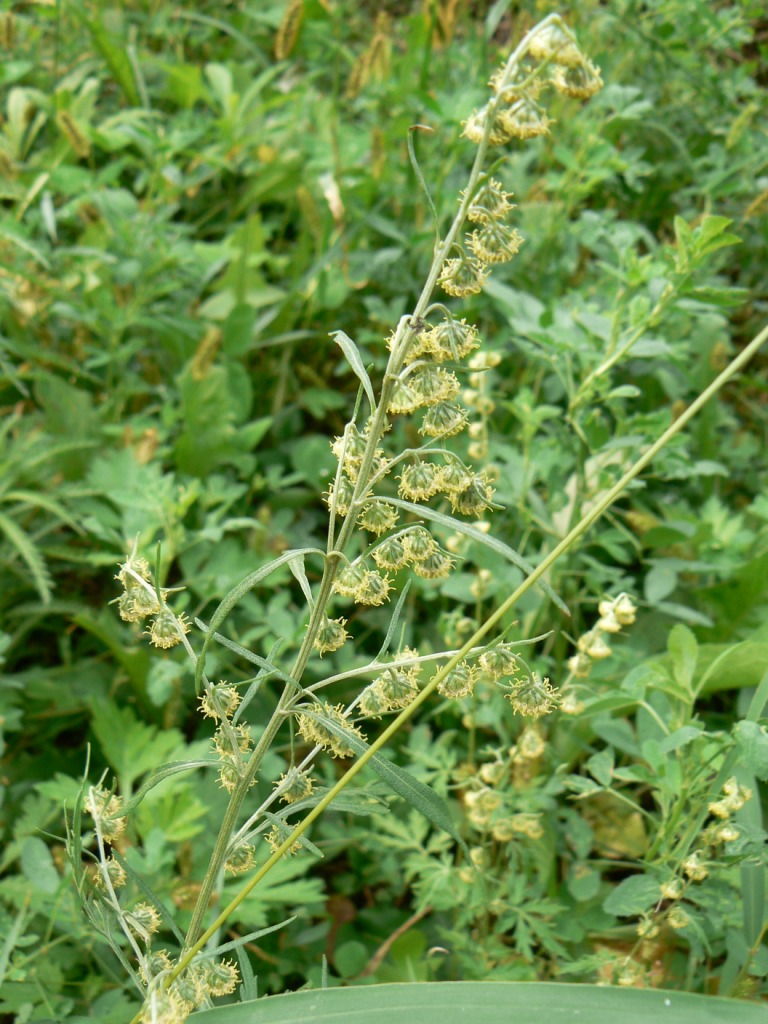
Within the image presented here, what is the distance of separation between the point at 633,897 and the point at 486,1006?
0.35m

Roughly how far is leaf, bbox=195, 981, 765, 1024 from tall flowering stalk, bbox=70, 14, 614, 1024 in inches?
2.4

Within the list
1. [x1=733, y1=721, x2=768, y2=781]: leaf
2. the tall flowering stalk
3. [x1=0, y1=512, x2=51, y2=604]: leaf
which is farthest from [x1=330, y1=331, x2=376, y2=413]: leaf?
[x1=0, y1=512, x2=51, y2=604]: leaf

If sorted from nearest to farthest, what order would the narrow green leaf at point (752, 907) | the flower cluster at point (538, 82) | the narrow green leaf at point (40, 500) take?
the flower cluster at point (538, 82), the narrow green leaf at point (752, 907), the narrow green leaf at point (40, 500)

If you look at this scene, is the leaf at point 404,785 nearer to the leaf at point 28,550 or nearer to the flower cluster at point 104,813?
the flower cluster at point 104,813

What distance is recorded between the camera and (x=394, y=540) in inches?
→ 37.5

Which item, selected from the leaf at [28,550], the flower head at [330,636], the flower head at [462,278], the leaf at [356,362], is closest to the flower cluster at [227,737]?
the flower head at [330,636]

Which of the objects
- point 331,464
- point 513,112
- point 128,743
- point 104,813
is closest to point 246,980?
point 104,813

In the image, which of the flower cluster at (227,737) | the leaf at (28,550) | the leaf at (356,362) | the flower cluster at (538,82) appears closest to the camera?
the flower cluster at (538,82)

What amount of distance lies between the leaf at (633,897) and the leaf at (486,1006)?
20cm

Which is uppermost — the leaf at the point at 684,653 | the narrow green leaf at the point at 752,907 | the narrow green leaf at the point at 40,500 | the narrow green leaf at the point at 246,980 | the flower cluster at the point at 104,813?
the flower cluster at the point at 104,813

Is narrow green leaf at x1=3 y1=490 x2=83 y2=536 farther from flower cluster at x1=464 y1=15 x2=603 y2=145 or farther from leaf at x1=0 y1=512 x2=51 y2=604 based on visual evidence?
flower cluster at x1=464 y1=15 x2=603 y2=145

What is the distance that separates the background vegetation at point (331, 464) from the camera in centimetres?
148

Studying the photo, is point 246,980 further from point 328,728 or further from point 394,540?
point 394,540

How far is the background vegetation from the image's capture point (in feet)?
4.84
